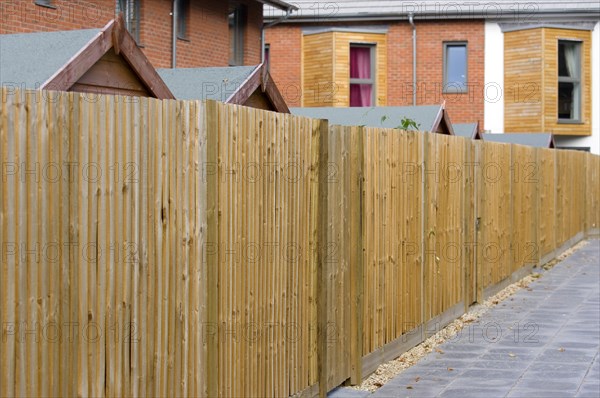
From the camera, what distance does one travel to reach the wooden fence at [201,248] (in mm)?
4383

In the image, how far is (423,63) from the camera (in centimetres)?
3306

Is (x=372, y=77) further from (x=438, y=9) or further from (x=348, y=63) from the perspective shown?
(x=438, y=9)

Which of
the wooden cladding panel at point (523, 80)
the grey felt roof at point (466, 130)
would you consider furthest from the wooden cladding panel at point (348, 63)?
the grey felt roof at point (466, 130)

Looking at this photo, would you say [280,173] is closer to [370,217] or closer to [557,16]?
[370,217]

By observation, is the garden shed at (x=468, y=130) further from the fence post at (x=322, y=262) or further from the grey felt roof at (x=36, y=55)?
the fence post at (x=322, y=262)

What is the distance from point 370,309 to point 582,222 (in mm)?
17864

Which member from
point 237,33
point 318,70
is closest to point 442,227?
point 237,33

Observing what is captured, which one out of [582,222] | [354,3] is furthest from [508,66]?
[582,222]

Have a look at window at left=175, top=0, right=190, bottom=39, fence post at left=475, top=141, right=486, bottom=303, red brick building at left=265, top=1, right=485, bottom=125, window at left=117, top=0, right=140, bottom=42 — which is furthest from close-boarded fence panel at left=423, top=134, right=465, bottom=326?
red brick building at left=265, top=1, right=485, bottom=125

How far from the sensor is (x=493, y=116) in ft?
108

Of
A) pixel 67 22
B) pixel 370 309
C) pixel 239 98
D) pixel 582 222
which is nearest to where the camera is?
pixel 370 309

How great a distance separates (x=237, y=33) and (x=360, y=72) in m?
10.7

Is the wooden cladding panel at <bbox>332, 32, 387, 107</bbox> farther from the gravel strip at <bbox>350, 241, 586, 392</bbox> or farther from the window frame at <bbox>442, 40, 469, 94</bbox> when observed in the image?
the gravel strip at <bbox>350, 241, 586, 392</bbox>

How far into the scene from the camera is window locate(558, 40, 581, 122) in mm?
32781
